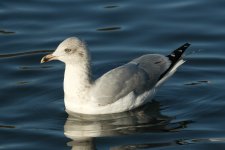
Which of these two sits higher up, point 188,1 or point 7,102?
point 188,1

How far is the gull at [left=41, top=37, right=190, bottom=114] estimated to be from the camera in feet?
35.8

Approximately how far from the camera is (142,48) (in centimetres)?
1346

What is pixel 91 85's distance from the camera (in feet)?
36.1

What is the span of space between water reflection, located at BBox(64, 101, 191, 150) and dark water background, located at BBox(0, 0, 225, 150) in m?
0.01

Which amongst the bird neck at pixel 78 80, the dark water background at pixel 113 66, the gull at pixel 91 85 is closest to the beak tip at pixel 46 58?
the gull at pixel 91 85

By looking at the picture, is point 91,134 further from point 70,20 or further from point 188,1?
point 188,1

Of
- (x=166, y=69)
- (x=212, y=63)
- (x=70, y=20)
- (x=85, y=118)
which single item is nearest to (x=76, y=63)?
(x=85, y=118)

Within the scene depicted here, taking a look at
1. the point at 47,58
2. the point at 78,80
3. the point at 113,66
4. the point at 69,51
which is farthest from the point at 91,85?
A: the point at 113,66

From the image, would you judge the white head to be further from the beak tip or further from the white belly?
the white belly

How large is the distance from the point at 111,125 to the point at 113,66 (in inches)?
82.4

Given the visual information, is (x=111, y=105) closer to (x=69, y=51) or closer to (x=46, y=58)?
→ (x=69, y=51)

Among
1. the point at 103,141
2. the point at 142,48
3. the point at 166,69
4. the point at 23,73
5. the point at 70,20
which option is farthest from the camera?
the point at 70,20

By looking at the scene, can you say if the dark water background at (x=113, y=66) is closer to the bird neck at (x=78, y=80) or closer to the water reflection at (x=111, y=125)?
the water reflection at (x=111, y=125)

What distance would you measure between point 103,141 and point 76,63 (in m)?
1.28
